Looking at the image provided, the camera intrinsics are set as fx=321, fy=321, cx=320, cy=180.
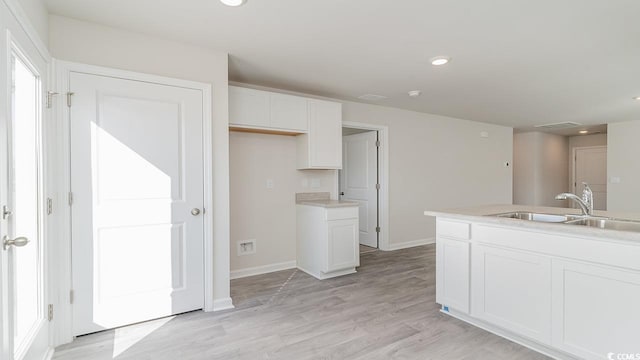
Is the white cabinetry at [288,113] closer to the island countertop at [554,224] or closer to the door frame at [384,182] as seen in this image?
the door frame at [384,182]

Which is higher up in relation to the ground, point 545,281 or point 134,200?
point 134,200

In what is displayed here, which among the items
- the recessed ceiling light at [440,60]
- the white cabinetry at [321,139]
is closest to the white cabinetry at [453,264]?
the recessed ceiling light at [440,60]

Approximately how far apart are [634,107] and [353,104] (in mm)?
4461

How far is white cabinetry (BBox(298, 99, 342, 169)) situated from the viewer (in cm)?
394

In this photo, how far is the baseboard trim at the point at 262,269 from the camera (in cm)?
378

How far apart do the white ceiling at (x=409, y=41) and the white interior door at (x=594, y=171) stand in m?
4.61

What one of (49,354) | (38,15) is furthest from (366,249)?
(38,15)

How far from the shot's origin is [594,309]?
1.84 metres

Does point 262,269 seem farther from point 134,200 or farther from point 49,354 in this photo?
point 49,354

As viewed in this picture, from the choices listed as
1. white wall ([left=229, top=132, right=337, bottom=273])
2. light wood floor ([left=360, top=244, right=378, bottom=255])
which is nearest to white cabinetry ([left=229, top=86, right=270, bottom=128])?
white wall ([left=229, top=132, right=337, bottom=273])

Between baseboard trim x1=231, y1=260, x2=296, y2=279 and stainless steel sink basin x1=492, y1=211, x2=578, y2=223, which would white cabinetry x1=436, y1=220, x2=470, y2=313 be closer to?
stainless steel sink basin x1=492, y1=211, x2=578, y2=223

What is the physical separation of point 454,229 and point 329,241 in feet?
4.96

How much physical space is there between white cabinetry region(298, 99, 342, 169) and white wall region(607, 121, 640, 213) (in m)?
6.09

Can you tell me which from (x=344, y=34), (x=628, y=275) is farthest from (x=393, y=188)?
(x=628, y=275)
